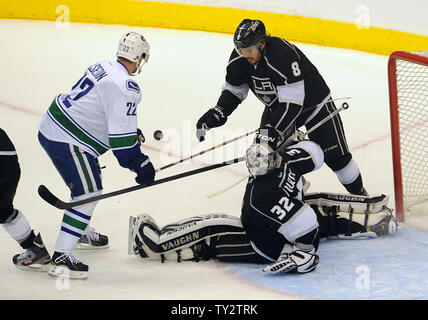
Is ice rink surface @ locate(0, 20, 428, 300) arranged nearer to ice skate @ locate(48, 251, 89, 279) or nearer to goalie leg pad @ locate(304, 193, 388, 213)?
ice skate @ locate(48, 251, 89, 279)

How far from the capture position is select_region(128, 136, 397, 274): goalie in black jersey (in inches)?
146

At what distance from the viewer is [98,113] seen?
373 cm

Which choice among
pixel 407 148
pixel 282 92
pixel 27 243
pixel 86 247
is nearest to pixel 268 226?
pixel 282 92

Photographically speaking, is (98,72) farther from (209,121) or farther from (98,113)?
(209,121)

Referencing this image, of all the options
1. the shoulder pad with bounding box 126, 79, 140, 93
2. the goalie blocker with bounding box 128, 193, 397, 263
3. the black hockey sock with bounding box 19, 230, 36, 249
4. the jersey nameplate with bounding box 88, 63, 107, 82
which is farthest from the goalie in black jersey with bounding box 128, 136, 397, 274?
the jersey nameplate with bounding box 88, 63, 107, 82

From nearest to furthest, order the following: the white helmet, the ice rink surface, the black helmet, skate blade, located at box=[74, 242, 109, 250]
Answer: the ice rink surface
the white helmet
the black helmet
skate blade, located at box=[74, 242, 109, 250]

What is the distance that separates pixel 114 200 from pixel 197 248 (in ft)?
3.32

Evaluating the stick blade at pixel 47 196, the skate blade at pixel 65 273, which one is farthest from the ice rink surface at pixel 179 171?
the stick blade at pixel 47 196

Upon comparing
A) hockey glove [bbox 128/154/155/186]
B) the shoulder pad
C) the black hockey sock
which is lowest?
the black hockey sock

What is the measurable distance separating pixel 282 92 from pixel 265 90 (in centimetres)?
14

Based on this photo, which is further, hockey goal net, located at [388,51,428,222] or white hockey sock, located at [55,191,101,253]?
hockey goal net, located at [388,51,428,222]

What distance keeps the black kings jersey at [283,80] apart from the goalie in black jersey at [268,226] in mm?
197
